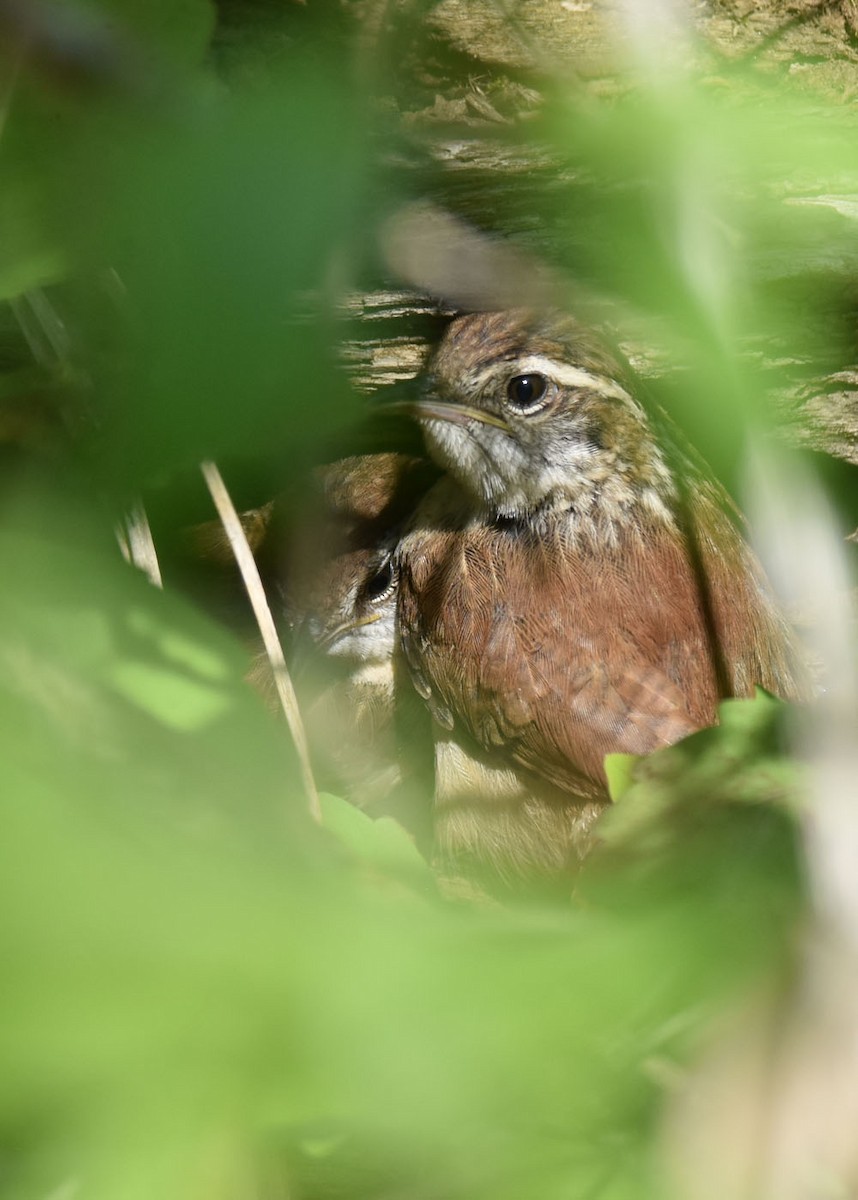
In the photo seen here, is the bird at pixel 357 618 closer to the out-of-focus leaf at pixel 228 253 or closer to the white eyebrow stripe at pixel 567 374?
the white eyebrow stripe at pixel 567 374

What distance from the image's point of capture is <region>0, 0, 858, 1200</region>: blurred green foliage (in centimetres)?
32

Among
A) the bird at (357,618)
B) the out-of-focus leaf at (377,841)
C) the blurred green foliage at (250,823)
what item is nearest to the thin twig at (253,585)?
the out-of-focus leaf at (377,841)

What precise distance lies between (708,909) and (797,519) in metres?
0.29

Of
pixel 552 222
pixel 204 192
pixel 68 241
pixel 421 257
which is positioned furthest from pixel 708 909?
pixel 552 222

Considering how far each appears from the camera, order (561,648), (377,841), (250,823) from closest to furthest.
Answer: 1. (250,823)
2. (377,841)
3. (561,648)

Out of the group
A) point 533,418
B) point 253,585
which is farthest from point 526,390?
point 253,585

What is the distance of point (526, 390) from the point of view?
8.32 feet

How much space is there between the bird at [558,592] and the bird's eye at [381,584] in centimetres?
22

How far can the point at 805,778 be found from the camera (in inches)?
23.2

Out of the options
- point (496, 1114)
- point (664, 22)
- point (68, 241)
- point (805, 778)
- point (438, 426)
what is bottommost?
point (496, 1114)

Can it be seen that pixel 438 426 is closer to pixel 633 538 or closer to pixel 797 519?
pixel 633 538

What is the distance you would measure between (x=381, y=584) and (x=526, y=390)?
2.43 ft

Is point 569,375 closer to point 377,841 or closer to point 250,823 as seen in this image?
point 377,841

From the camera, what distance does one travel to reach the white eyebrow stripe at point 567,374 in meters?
2.50
